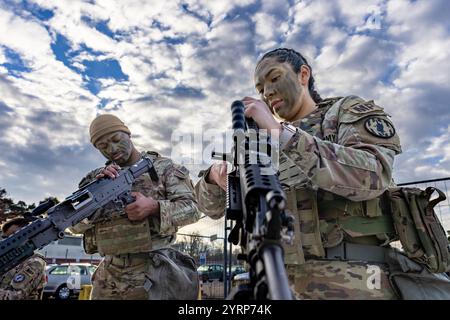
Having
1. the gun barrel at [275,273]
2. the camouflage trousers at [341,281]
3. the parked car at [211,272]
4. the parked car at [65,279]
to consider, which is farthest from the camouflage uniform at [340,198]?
the parked car at [211,272]

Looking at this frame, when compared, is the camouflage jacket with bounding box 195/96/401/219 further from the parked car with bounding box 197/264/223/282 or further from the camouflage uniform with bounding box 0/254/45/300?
the parked car with bounding box 197/264/223/282

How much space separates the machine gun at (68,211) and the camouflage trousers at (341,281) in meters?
2.13

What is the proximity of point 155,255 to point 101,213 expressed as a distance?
773mm

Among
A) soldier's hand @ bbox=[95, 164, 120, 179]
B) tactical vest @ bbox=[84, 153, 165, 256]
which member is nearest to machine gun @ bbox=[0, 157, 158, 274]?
soldier's hand @ bbox=[95, 164, 120, 179]

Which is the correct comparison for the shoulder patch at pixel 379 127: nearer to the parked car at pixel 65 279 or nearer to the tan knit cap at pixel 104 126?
the tan knit cap at pixel 104 126

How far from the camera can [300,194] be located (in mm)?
1733

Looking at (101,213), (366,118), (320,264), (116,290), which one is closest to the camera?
(320,264)

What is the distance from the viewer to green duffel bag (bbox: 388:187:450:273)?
5.16 ft

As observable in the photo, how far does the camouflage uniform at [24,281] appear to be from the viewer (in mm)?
4766

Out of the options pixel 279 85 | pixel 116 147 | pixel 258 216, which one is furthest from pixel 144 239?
pixel 258 216

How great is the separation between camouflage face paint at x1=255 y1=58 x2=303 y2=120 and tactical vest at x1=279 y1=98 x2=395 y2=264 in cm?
55
